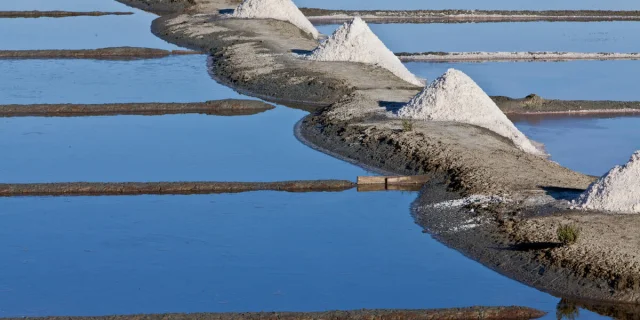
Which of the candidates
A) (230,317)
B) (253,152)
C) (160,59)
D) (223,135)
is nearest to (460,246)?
(230,317)

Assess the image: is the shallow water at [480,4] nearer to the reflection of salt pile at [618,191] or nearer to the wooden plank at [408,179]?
the wooden plank at [408,179]

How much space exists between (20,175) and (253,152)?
264cm

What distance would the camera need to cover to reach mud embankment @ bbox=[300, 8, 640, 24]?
2491cm

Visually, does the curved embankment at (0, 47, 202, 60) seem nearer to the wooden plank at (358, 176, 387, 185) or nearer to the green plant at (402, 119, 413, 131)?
the green plant at (402, 119, 413, 131)

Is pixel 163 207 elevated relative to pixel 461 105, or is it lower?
lower

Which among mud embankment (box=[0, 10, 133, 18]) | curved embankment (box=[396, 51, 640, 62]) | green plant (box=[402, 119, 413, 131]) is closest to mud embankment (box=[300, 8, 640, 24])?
mud embankment (box=[0, 10, 133, 18])

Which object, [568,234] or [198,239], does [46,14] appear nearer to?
[198,239]

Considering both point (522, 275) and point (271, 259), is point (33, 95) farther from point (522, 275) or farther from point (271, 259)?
point (522, 275)

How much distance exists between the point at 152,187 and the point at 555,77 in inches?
357

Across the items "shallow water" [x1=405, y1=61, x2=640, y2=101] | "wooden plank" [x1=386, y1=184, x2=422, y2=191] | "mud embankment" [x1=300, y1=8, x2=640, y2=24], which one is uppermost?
"mud embankment" [x1=300, y1=8, x2=640, y2=24]

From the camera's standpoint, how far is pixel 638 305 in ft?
23.8

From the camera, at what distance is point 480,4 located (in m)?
27.6

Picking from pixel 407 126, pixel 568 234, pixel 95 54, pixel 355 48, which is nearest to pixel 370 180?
pixel 407 126

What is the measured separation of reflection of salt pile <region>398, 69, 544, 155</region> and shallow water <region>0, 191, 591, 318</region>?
2.71m
